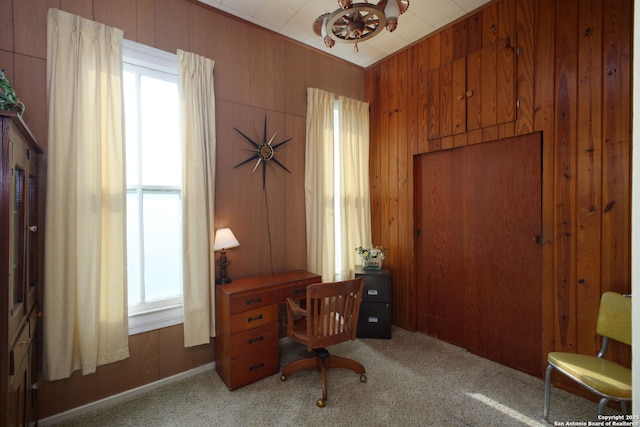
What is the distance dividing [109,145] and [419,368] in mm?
3050

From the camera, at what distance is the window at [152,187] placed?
2283 mm

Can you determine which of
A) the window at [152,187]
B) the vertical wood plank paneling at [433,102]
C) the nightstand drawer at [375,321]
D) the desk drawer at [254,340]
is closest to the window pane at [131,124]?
the window at [152,187]

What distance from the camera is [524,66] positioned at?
248 cm

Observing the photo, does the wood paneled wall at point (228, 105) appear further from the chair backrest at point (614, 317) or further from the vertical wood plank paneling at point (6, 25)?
the chair backrest at point (614, 317)

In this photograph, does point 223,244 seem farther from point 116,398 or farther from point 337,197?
point 337,197

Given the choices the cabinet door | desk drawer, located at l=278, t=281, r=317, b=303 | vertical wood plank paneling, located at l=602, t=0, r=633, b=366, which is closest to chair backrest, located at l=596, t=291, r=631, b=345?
vertical wood plank paneling, located at l=602, t=0, r=633, b=366

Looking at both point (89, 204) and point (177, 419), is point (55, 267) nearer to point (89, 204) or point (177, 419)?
point (89, 204)

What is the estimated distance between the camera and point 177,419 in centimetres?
196

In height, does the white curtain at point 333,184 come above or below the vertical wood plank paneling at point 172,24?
below

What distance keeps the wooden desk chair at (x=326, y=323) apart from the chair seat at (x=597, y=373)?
4.34 feet

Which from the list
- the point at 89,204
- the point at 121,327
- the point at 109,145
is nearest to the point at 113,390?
the point at 121,327

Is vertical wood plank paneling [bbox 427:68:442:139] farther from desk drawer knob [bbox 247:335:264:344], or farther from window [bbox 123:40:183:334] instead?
desk drawer knob [bbox 247:335:264:344]

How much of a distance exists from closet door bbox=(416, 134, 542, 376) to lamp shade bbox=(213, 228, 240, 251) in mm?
2029

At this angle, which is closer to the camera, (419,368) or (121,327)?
(121,327)
